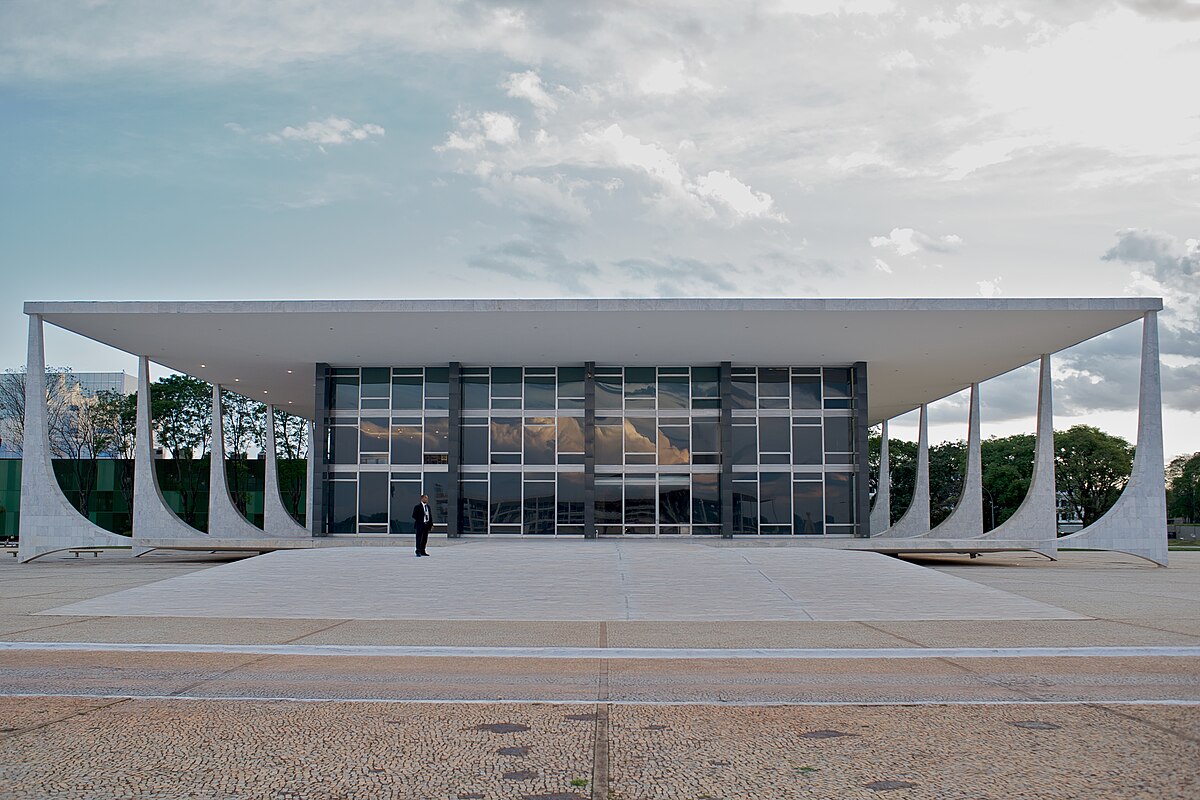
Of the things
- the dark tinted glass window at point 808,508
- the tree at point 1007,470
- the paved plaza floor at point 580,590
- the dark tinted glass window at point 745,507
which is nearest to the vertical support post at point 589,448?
the dark tinted glass window at point 745,507

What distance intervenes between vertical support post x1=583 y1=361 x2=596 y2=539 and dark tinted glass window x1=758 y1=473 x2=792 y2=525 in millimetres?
6395

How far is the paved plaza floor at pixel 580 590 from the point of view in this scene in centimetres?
1545

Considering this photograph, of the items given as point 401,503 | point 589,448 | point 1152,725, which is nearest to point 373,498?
point 401,503

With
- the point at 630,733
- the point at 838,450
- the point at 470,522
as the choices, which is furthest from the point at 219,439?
the point at 630,733

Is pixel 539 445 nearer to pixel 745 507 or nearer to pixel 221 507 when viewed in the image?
pixel 745 507

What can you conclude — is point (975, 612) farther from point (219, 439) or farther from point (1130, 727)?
point (219, 439)

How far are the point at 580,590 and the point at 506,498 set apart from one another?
18802 mm

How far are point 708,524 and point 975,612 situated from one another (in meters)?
20.7

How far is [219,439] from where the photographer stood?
40.3 m

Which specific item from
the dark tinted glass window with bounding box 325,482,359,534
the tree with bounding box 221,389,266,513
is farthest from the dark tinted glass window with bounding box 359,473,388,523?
the tree with bounding box 221,389,266,513

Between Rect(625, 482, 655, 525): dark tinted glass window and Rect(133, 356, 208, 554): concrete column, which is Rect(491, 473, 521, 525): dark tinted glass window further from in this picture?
Rect(133, 356, 208, 554): concrete column

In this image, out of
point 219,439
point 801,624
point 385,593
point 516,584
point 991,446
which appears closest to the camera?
point 801,624

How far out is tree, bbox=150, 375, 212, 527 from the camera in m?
57.2

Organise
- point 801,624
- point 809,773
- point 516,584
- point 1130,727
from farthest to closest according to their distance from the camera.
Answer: point 516,584, point 801,624, point 1130,727, point 809,773
